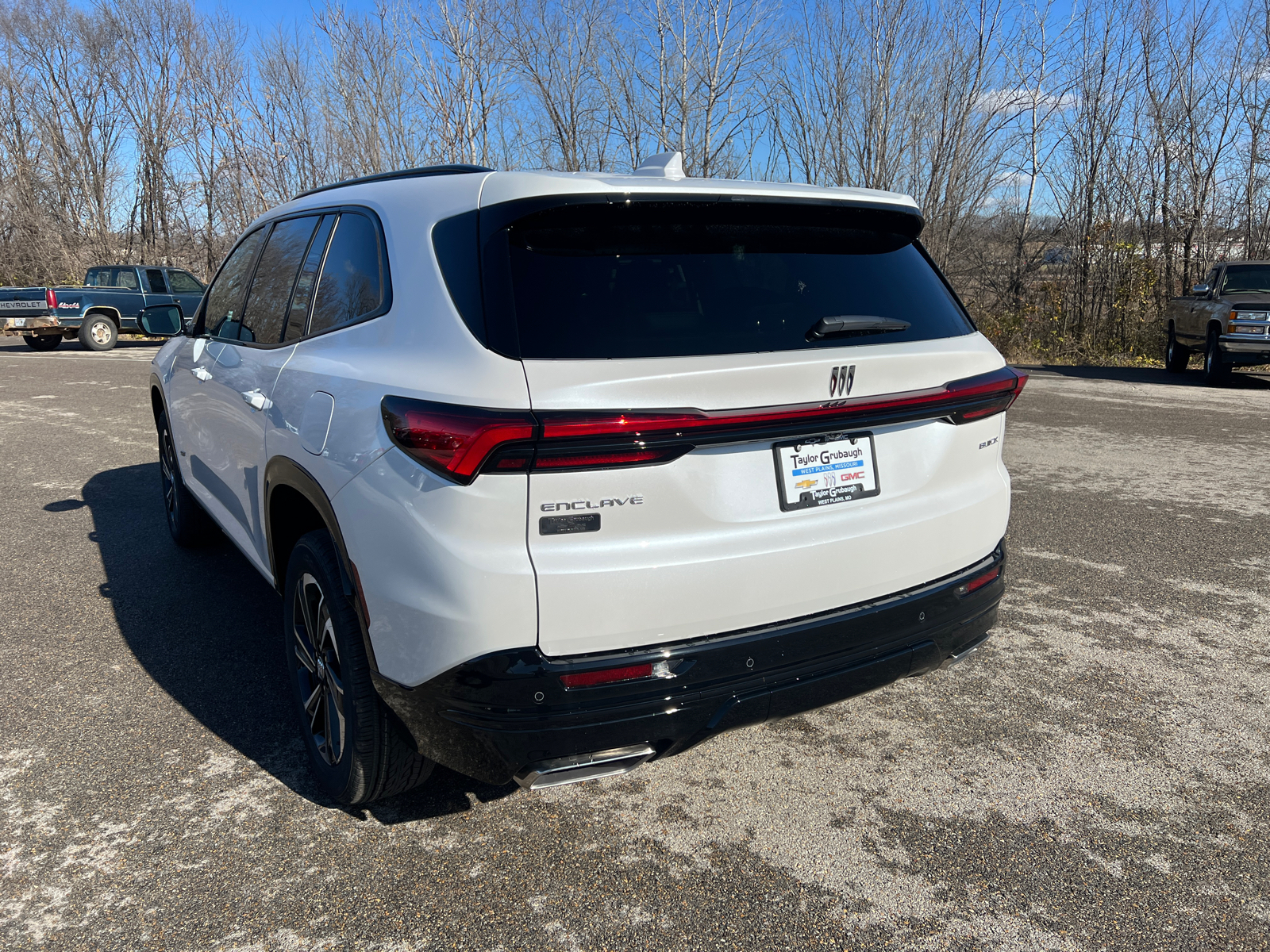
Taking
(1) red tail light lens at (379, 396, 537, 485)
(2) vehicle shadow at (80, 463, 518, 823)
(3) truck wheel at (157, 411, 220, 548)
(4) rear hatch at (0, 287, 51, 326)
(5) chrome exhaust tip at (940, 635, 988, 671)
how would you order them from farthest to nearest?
(4) rear hatch at (0, 287, 51, 326)
(3) truck wheel at (157, 411, 220, 548)
(2) vehicle shadow at (80, 463, 518, 823)
(5) chrome exhaust tip at (940, 635, 988, 671)
(1) red tail light lens at (379, 396, 537, 485)

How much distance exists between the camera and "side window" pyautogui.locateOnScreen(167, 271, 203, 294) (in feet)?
68.9

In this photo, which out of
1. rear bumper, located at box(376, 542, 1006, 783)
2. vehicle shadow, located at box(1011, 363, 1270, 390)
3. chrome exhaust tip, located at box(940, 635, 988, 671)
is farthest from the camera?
vehicle shadow, located at box(1011, 363, 1270, 390)

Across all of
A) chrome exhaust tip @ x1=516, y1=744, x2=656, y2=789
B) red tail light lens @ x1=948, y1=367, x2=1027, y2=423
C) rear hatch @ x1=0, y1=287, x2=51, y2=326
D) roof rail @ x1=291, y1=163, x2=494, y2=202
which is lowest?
chrome exhaust tip @ x1=516, y1=744, x2=656, y2=789

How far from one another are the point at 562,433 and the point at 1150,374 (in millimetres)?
17741

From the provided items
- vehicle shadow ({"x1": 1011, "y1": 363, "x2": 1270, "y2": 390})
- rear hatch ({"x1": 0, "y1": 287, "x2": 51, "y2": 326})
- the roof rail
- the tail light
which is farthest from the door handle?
rear hatch ({"x1": 0, "y1": 287, "x2": 51, "y2": 326})

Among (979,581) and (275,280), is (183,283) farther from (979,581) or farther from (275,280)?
(979,581)

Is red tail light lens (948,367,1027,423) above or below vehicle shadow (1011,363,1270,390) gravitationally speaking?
above

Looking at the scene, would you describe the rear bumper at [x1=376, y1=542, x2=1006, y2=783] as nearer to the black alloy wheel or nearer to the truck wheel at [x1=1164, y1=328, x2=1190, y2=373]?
the black alloy wheel

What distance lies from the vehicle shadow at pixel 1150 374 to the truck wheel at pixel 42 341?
70.1 feet

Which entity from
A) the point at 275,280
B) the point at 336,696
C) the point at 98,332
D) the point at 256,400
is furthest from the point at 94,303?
the point at 336,696

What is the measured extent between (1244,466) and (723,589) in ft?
25.2

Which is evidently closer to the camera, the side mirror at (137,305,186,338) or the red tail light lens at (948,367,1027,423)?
the red tail light lens at (948,367,1027,423)

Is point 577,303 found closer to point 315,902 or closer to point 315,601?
point 315,601

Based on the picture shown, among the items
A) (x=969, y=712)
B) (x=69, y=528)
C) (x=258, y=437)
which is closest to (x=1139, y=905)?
(x=969, y=712)
